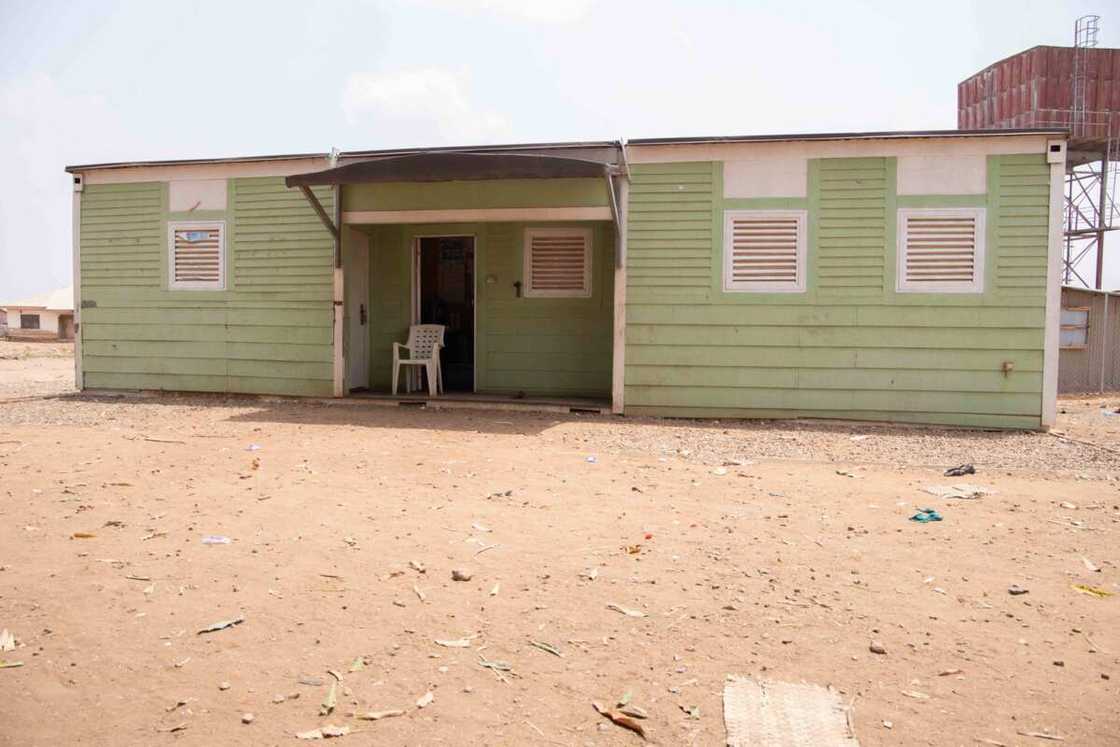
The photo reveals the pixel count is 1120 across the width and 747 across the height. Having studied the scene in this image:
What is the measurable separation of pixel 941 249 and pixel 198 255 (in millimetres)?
9527

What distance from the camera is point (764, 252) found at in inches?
351

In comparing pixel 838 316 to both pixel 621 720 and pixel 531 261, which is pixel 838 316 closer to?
pixel 531 261

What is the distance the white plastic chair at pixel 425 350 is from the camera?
412 inches

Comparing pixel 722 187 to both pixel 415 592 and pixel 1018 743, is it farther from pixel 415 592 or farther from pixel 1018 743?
pixel 1018 743

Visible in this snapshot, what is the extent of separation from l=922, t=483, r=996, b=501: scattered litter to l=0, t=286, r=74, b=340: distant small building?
3650cm

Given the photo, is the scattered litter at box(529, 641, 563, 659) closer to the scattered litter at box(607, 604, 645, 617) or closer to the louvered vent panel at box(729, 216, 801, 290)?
the scattered litter at box(607, 604, 645, 617)

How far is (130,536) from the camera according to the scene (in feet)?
13.6

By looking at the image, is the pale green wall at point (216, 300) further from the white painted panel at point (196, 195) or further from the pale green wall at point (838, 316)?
the pale green wall at point (838, 316)

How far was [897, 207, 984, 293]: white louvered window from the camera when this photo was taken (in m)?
8.53

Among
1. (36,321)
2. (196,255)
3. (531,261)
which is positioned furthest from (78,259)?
(36,321)

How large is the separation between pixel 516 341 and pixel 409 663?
7996 millimetres

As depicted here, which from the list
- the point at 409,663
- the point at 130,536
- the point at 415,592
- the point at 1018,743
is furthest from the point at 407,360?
the point at 1018,743

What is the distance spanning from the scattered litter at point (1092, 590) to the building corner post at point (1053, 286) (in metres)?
5.75

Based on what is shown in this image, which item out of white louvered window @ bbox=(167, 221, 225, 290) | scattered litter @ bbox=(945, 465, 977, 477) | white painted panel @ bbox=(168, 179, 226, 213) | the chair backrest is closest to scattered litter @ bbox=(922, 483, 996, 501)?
scattered litter @ bbox=(945, 465, 977, 477)
